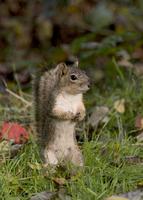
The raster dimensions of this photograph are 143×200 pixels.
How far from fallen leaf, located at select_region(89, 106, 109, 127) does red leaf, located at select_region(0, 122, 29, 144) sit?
604mm

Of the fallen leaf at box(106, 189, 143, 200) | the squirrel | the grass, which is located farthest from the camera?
the squirrel

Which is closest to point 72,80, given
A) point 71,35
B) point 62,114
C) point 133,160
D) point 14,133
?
point 62,114

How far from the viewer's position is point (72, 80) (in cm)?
536

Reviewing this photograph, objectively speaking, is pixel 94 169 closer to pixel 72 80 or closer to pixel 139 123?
pixel 72 80

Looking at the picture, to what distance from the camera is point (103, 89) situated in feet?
25.7

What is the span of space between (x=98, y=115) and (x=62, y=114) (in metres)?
1.45

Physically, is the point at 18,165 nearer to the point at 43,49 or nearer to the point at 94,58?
the point at 94,58

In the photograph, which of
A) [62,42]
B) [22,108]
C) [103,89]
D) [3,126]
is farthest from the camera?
[62,42]

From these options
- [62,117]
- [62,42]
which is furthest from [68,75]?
[62,42]

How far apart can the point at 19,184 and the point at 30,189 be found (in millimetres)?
85

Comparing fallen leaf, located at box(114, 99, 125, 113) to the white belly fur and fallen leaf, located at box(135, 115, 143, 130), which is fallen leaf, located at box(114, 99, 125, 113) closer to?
fallen leaf, located at box(135, 115, 143, 130)

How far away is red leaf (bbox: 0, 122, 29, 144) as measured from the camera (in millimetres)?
6049

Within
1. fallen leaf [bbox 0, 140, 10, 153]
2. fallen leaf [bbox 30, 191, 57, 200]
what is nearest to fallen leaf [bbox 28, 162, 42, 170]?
fallen leaf [bbox 30, 191, 57, 200]

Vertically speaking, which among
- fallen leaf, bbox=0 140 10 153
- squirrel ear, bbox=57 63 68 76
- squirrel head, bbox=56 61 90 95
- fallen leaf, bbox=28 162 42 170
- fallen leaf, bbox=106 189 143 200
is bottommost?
fallen leaf, bbox=106 189 143 200
